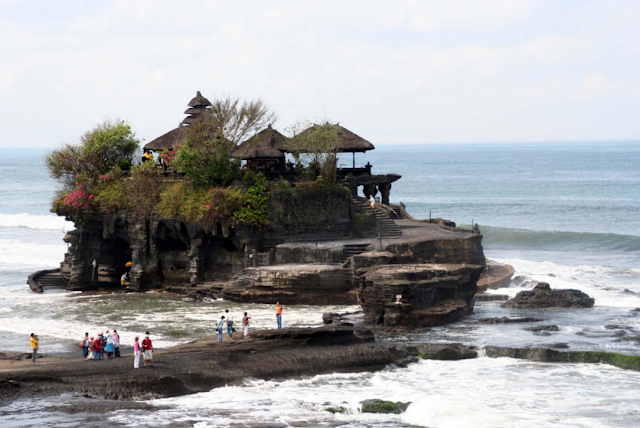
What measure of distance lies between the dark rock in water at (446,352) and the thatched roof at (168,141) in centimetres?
2374

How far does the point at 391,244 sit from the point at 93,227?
56.2 feet

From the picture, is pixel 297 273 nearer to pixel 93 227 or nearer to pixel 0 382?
pixel 93 227

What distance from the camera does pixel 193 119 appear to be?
2080 inches

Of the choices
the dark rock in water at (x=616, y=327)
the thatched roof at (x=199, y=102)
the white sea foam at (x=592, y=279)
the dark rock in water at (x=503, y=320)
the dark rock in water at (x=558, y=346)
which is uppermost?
the thatched roof at (x=199, y=102)

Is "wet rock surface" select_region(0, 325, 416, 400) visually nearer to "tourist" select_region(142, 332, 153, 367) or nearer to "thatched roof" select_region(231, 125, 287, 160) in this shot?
"tourist" select_region(142, 332, 153, 367)

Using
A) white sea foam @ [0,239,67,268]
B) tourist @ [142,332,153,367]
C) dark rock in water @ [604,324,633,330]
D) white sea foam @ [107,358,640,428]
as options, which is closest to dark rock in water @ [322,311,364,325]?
white sea foam @ [107,358,640,428]

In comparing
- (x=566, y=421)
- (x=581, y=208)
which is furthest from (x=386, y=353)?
(x=581, y=208)

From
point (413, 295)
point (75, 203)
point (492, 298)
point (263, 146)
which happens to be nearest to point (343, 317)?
point (413, 295)

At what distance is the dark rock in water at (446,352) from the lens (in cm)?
3394

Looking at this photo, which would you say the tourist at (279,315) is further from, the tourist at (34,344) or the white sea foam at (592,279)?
the white sea foam at (592,279)

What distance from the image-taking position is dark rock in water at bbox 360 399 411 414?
28.1 m

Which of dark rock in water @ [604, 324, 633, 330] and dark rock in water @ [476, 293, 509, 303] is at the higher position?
dark rock in water @ [476, 293, 509, 303]

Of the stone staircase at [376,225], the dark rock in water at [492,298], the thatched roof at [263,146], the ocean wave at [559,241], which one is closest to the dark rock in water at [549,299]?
the dark rock in water at [492,298]

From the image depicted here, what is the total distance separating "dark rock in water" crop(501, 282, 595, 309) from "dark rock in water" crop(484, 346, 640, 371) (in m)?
9.74
